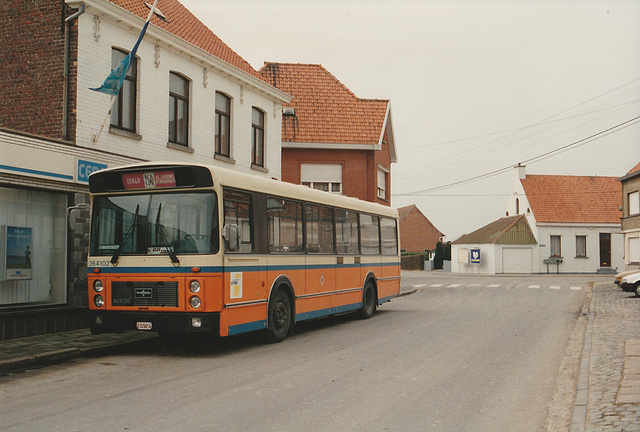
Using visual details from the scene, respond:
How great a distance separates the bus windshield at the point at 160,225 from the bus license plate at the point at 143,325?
1.06 meters

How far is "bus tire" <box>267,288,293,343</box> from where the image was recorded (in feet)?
38.8

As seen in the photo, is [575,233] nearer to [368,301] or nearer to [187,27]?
[368,301]

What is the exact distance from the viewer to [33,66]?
14102mm

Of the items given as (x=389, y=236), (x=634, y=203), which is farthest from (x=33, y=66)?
(x=634, y=203)

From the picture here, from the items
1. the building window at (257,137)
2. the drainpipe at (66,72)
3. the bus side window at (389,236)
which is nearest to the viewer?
the drainpipe at (66,72)

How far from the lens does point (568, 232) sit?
2126 inches

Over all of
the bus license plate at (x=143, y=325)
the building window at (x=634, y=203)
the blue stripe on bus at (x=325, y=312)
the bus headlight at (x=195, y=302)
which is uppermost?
the building window at (x=634, y=203)

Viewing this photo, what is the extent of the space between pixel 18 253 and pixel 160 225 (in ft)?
12.1

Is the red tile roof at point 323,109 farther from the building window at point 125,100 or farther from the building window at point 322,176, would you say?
the building window at point 125,100

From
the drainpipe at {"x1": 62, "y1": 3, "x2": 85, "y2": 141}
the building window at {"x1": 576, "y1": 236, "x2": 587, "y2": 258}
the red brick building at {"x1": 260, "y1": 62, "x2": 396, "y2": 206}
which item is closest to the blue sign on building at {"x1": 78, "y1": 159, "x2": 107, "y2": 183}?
the drainpipe at {"x1": 62, "y1": 3, "x2": 85, "y2": 141}

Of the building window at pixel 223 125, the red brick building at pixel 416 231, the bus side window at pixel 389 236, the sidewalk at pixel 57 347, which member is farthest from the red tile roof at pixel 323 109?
the red brick building at pixel 416 231

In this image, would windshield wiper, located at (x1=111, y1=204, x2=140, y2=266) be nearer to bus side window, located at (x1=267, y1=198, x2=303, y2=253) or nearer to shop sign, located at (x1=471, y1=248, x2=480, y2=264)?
bus side window, located at (x1=267, y1=198, x2=303, y2=253)

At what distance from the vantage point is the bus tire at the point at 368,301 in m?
16.7

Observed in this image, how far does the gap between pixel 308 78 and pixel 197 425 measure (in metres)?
27.5
